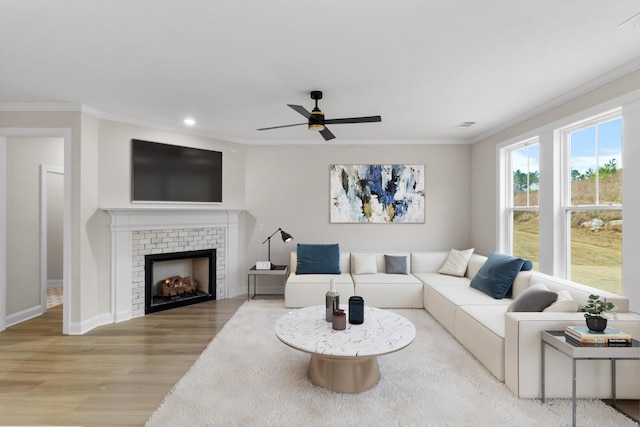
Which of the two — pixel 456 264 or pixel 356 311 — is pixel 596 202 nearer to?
pixel 456 264

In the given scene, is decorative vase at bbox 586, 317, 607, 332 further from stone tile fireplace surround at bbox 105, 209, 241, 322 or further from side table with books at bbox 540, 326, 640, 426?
stone tile fireplace surround at bbox 105, 209, 241, 322

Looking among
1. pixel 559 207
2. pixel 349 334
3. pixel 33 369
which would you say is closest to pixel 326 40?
pixel 349 334

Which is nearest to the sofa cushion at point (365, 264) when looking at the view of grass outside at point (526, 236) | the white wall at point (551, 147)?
the white wall at point (551, 147)

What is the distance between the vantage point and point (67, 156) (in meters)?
3.70

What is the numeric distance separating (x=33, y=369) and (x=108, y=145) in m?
2.51

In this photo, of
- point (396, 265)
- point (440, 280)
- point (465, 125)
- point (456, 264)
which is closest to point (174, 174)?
point (396, 265)

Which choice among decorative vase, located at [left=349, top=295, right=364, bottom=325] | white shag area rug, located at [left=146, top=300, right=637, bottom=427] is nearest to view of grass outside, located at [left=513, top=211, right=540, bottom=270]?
white shag area rug, located at [left=146, top=300, right=637, bottom=427]

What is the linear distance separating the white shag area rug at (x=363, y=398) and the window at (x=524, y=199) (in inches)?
75.8

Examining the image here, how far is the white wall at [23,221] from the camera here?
3.99 metres

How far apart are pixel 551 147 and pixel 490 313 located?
194cm

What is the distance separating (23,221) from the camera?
4.12 meters

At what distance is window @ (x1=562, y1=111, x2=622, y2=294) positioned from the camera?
2973mm

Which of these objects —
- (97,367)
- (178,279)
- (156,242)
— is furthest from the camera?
(178,279)

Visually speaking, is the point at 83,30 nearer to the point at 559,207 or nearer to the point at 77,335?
the point at 77,335
